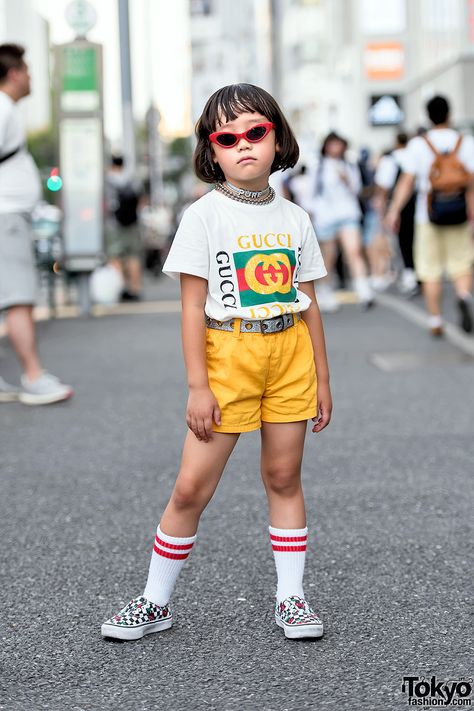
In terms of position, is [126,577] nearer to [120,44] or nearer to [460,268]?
[460,268]

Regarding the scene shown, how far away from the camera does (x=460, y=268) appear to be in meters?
10.3

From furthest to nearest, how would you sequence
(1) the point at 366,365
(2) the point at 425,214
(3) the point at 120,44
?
(3) the point at 120,44 → (2) the point at 425,214 → (1) the point at 366,365

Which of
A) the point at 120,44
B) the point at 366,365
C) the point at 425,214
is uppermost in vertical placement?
the point at 120,44

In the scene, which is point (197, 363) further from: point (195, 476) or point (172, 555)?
point (172, 555)

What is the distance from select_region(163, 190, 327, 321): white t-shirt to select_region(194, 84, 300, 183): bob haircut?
3.7 inches

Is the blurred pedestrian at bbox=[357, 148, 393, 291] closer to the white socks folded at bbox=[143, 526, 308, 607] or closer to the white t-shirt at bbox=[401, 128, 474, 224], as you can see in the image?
the white t-shirt at bbox=[401, 128, 474, 224]

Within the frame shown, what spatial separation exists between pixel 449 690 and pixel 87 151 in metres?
12.5

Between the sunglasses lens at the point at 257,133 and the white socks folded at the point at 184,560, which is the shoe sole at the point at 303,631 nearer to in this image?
the white socks folded at the point at 184,560

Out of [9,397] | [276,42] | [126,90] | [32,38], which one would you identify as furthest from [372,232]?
[32,38]

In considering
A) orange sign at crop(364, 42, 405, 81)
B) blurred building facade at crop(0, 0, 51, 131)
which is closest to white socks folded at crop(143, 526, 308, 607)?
orange sign at crop(364, 42, 405, 81)

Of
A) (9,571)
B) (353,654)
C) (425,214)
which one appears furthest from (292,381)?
(425,214)

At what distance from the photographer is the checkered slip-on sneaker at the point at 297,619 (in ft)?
11.3

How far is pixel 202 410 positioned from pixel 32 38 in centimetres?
15592

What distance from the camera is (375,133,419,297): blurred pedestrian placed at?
1516 cm
